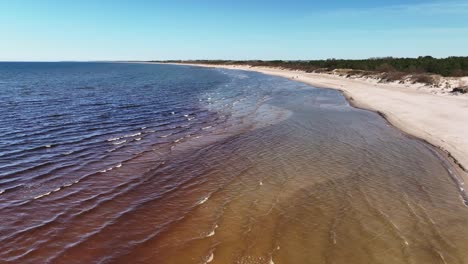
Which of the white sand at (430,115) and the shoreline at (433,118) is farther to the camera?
the white sand at (430,115)

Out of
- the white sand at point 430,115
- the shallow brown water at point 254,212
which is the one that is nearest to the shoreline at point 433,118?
the white sand at point 430,115

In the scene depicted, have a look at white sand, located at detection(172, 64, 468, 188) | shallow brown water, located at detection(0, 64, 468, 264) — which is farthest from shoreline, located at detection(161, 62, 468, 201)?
shallow brown water, located at detection(0, 64, 468, 264)

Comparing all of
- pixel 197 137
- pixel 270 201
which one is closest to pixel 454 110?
pixel 197 137

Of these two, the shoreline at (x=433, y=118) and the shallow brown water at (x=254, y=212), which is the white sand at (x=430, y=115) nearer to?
the shoreline at (x=433, y=118)

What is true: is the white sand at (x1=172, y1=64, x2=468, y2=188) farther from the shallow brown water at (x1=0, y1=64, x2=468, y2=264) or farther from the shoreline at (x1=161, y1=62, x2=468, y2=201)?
the shallow brown water at (x1=0, y1=64, x2=468, y2=264)

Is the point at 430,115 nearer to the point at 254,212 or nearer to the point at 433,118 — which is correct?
the point at 433,118

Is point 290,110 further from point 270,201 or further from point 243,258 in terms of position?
point 243,258

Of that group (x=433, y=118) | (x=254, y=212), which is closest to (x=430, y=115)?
(x=433, y=118)

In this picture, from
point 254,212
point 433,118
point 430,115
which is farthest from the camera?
point 430,115
